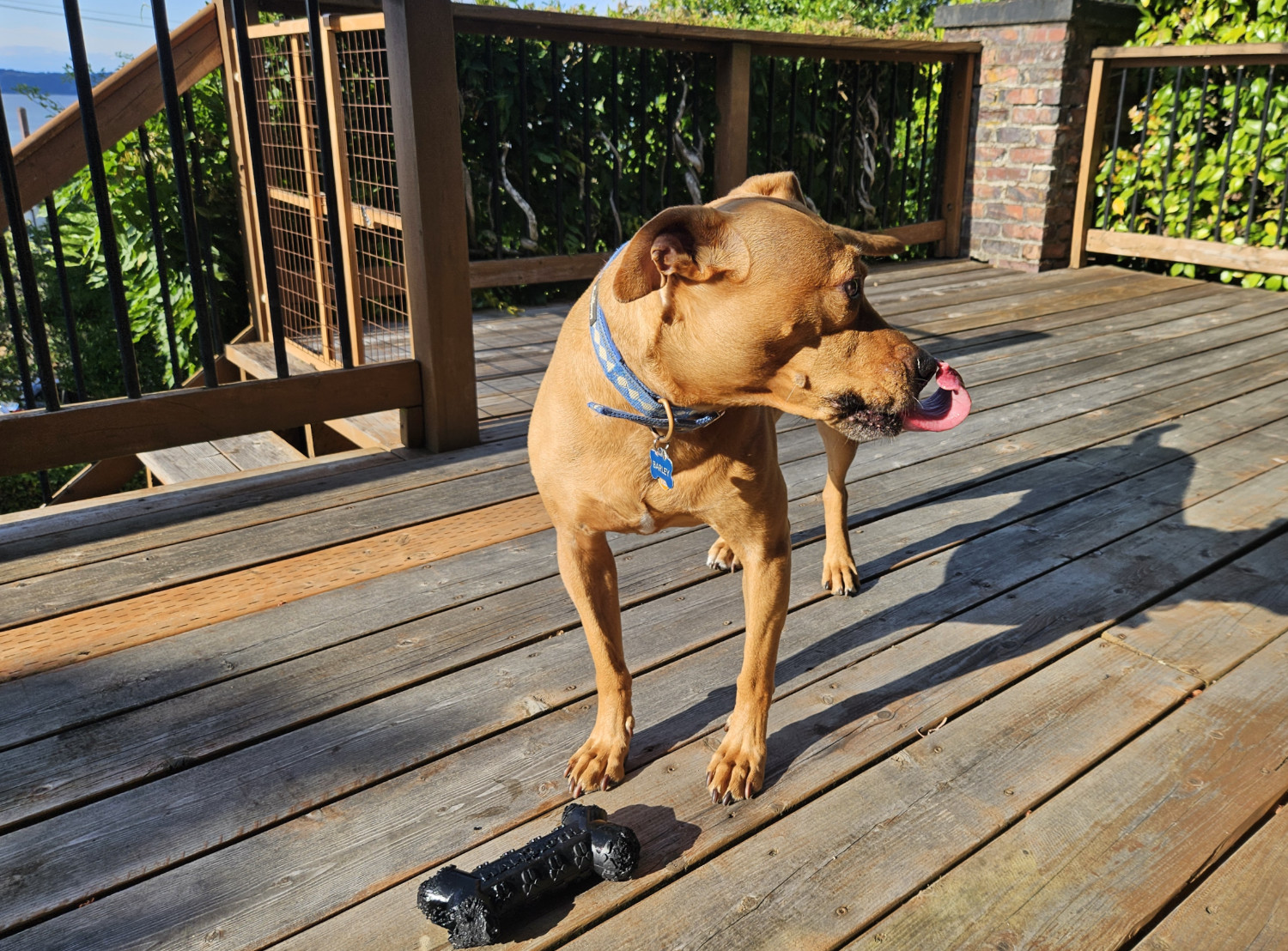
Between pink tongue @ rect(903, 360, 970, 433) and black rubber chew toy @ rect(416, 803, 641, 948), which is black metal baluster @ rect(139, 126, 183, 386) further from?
pink tongue @ rect(903, 360, 970, 433)

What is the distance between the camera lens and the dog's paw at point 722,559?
264 cm

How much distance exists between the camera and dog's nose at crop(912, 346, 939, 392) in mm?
1607

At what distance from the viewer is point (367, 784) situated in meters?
1.80

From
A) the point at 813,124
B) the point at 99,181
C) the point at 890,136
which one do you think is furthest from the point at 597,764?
the point at 890,136

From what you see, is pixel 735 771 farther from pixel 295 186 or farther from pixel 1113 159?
pixel 1113 159

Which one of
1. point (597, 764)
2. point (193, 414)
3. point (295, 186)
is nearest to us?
point (597, 764)

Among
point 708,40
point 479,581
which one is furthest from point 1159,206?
point 479,581

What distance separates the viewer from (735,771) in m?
1.78

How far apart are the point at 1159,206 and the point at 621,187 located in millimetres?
3693

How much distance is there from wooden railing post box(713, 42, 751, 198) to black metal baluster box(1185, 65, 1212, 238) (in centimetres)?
294

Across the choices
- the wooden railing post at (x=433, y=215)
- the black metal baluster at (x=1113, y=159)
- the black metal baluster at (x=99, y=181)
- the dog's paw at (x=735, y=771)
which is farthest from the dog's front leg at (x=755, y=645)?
the black metal baluster at (x=1113, y=159)

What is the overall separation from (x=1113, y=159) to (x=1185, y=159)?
1.45ft

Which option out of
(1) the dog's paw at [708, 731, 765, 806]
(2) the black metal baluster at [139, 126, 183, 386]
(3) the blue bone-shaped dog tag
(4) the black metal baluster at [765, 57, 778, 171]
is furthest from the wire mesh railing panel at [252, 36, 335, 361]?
(4) the black metal baluster at [765, 57, 778, 171]

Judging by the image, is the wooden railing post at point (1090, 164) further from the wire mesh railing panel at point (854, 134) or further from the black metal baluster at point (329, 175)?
the black metal baluster at point (329, 175)
